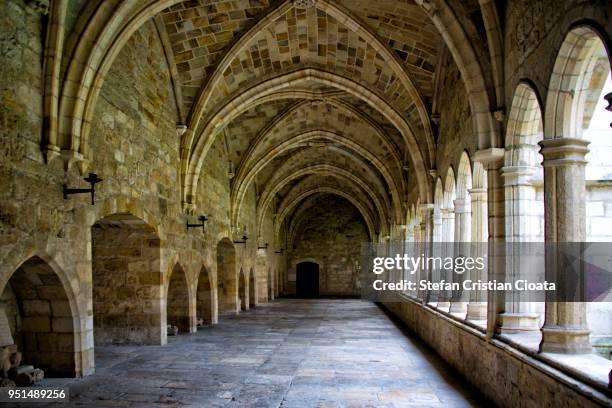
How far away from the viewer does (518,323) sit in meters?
4.49

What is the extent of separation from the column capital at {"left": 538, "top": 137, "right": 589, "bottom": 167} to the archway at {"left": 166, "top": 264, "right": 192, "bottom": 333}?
6.71 metres

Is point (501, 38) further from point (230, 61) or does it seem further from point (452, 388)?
point (230, 61)

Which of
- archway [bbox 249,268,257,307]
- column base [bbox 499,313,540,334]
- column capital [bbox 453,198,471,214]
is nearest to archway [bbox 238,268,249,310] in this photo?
archway [bbox 249,268,257,307]

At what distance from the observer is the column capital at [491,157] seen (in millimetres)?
4711

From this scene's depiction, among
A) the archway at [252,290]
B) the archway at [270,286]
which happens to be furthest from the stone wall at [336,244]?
the archway at [252,290]

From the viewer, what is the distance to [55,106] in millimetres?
4984

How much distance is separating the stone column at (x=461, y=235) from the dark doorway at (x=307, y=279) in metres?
18.3

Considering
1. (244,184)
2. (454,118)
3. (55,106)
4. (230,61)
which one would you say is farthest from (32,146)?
(244,184)

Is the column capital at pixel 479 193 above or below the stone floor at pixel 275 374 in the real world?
above

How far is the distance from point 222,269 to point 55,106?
882 centimetres

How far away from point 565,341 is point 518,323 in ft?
3.29

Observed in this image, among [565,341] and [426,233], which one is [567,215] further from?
[426,233]

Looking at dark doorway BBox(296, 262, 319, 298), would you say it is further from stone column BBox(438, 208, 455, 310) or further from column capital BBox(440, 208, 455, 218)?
column capital BBox(440, 208, 455, 218)

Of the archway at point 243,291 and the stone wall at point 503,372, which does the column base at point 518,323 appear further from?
the archway at point 243,291
